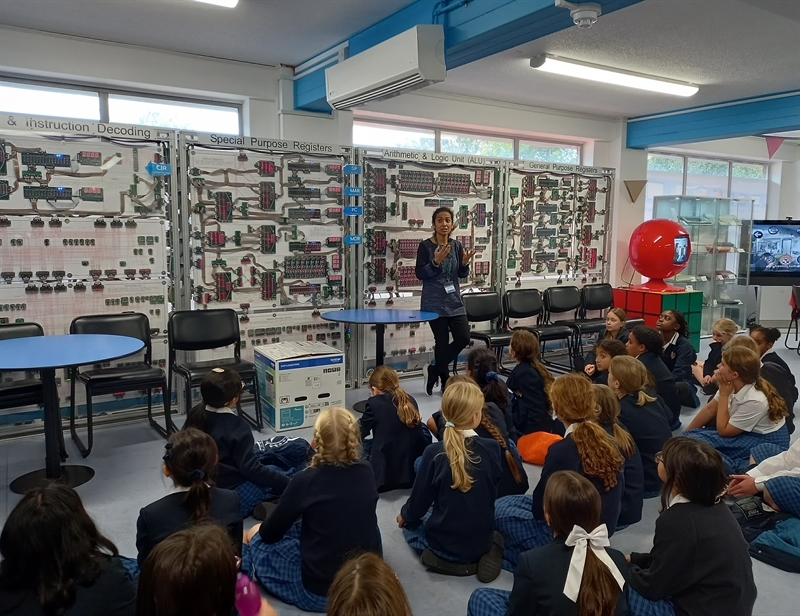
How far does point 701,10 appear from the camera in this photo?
4496mm

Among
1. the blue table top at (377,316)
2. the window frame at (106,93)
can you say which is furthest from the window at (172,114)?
the blue table top at (377,316)

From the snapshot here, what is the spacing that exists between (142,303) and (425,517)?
3.09m

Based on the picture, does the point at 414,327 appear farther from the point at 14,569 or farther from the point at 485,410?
the point at 14,569

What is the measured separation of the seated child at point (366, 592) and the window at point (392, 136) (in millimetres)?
6090

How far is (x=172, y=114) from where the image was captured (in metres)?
5.96

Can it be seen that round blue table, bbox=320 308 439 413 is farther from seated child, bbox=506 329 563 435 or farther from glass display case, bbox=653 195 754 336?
glass display case, bbox=653 195 754 336

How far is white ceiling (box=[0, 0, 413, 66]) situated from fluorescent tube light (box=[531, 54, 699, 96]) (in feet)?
5.64

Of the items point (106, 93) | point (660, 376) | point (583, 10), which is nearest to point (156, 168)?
point (106, 93)

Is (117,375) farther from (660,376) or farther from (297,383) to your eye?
(660,376)

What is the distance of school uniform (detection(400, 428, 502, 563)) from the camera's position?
251cm

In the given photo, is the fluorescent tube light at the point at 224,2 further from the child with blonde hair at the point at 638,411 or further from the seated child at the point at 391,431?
the child with blonde hair at the point at 638,411

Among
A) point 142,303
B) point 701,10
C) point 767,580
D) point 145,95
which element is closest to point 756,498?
point 767,580

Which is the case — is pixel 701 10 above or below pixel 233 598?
above

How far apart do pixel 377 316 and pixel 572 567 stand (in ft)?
11.4
